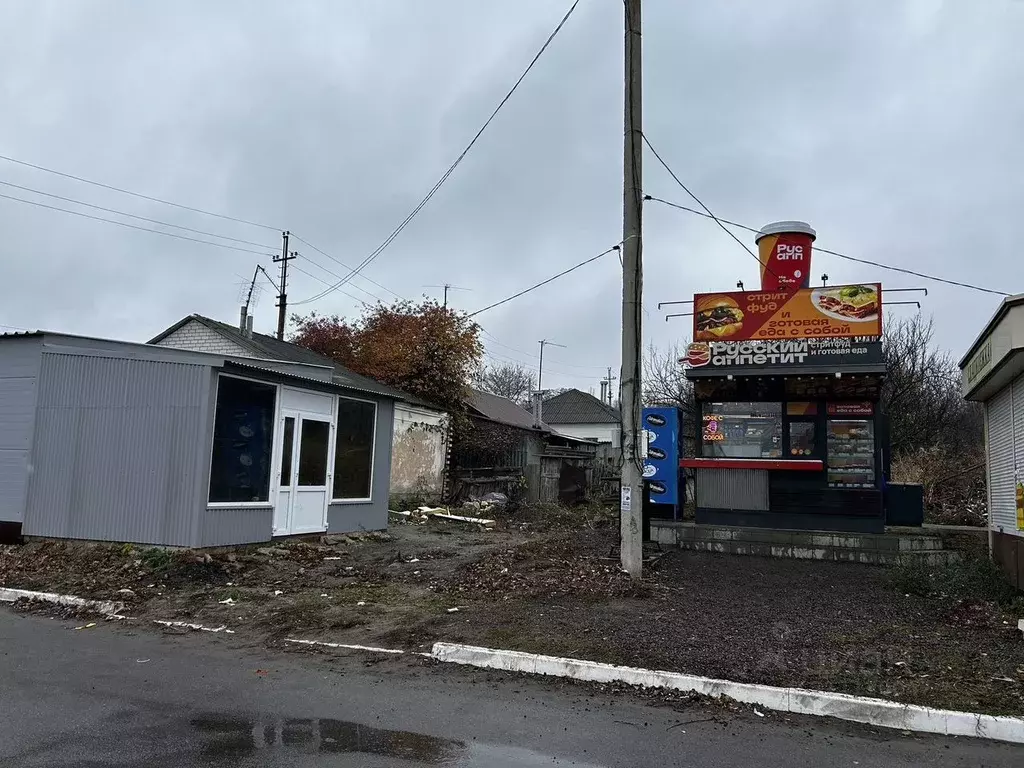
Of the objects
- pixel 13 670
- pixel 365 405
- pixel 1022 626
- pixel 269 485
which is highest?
pixel 365 405

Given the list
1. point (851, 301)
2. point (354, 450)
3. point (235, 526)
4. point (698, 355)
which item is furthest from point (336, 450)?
point (851, 301)

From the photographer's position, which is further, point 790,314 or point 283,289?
point 283,289

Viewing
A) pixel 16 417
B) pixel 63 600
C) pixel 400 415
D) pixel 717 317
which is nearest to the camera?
pixel 63 600

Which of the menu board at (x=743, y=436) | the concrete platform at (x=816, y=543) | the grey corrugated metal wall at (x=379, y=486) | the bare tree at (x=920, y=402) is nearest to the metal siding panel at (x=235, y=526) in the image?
the grey corrugated metal wall at (x=379, y=486)

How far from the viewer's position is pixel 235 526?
1141cm

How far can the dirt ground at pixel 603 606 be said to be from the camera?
6.32m

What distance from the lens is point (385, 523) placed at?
51.4ft

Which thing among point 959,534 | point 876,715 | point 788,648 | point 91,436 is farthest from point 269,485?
point 959,534

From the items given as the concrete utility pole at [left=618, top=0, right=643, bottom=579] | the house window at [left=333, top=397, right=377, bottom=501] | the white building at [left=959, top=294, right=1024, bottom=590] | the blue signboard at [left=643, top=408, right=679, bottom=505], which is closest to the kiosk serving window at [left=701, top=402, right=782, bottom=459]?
the blue signboard at [left=643, top=408, right=679, bottom=505]

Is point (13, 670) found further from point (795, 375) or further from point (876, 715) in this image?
point (795, 375)

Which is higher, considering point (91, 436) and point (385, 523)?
point (91, 436)

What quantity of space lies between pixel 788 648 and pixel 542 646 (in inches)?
87.4

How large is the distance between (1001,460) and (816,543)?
9.59 feet

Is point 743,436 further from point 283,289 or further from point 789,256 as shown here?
point 283,289
